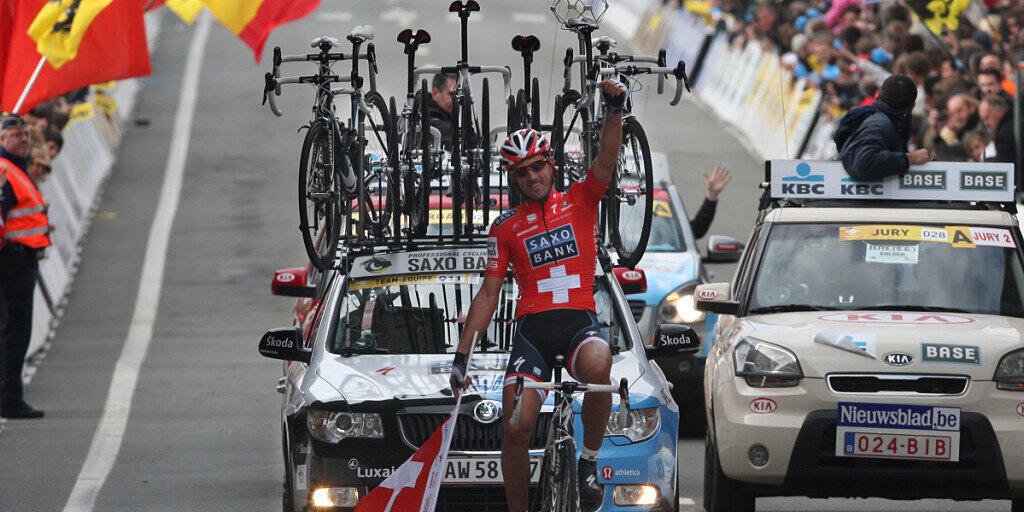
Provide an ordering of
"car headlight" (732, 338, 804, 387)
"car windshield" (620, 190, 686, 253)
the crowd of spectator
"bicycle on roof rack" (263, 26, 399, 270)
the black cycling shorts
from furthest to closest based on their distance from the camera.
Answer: the crowd of spectator, "car windshield" (620, 190, 686, 253), "bicycle on roof rack" (263, 26, 399, 270), "car headlight" (732, 338, 804, 387), the black cycling shorts

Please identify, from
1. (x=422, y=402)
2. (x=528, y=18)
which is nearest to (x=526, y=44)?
(x=422, y=402)

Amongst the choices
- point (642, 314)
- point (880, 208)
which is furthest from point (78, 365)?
point (880, 208)

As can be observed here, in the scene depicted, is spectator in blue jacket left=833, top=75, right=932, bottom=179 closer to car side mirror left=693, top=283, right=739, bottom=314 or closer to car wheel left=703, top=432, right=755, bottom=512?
car side mirror left=693, top=283, right=739, bottom=314

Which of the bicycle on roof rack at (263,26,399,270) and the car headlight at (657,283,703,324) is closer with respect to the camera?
the bicycle on roof rack at (263,26,399,270)

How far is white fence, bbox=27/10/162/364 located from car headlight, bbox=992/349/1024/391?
352 inches

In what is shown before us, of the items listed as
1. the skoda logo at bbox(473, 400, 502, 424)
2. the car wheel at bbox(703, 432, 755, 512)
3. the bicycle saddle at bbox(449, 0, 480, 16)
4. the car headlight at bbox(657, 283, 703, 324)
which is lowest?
the car headlight at bbox(657, 283, 703, 324)

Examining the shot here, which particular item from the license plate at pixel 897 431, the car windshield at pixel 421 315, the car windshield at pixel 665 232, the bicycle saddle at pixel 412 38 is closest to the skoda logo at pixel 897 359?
the license plate at pixel 897 431

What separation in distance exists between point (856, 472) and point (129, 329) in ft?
37.6

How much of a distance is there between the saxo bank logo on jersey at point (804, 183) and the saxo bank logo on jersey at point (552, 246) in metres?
2.59

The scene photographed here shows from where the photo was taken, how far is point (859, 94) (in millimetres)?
23094

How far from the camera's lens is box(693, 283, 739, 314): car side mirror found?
1046cm

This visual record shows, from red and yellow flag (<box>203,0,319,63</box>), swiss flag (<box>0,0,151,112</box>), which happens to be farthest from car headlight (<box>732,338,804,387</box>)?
swiss flag (<box>0,0,151,112</box>)

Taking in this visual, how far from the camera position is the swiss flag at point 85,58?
14.1 metres

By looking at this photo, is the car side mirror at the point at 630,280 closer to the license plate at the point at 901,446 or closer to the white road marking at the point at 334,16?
the license plate at the point at 901,446
